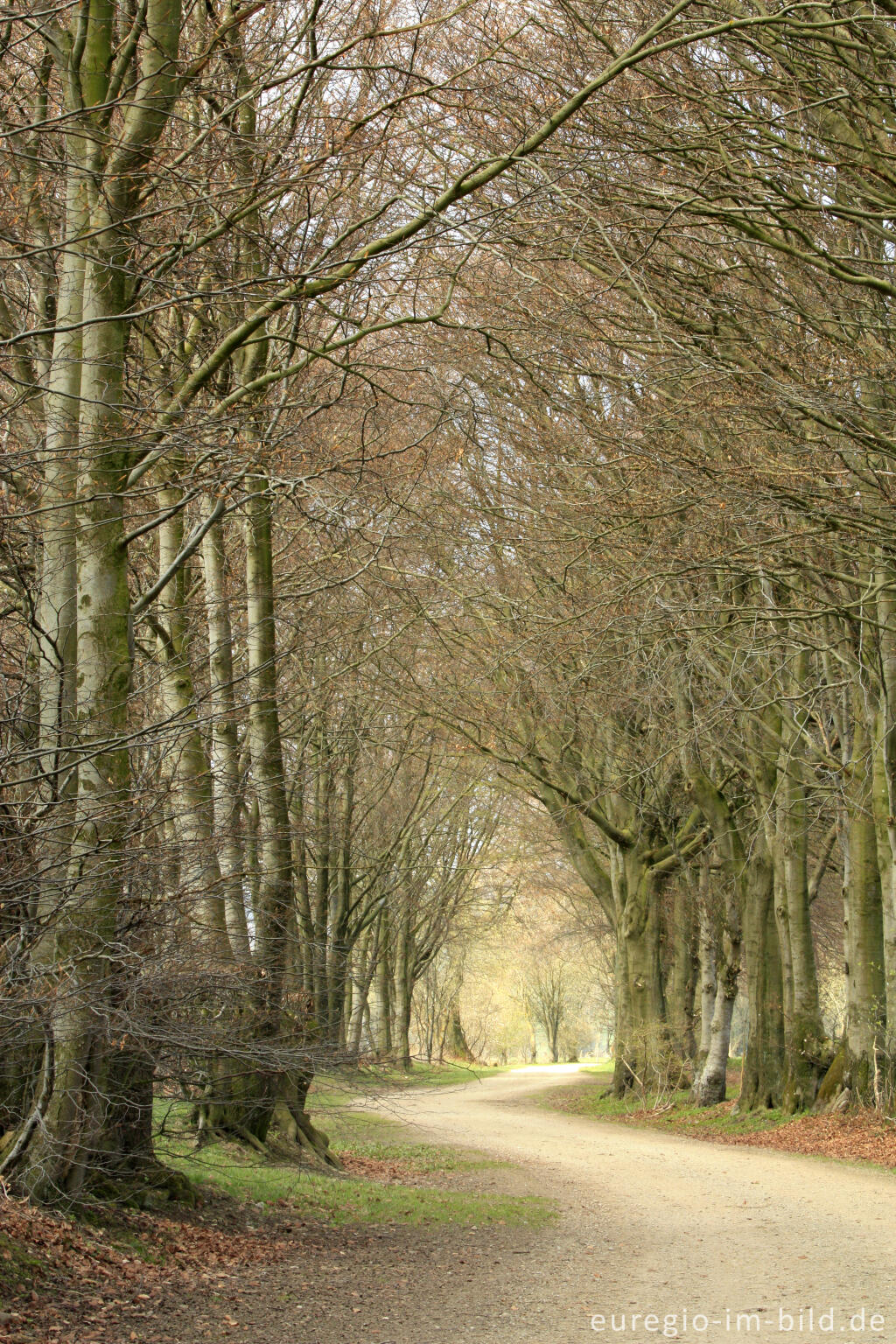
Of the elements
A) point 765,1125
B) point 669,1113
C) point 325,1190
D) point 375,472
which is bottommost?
point 669,1113

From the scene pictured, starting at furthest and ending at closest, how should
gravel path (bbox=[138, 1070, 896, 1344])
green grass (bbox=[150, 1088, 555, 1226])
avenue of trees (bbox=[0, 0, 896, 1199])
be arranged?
green grass (bbox=[150, 1088, 555, 1226]) < avenue of trees (bbox=[0, 0, 896, 1199]) < gravel path (bbox=[138, 1070, 896, 1344])

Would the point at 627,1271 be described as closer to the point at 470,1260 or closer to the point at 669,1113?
the point at 470,1260

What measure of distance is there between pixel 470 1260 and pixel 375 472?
5662mm

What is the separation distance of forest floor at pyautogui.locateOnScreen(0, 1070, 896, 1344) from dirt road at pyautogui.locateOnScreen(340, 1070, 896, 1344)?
24 millimetres

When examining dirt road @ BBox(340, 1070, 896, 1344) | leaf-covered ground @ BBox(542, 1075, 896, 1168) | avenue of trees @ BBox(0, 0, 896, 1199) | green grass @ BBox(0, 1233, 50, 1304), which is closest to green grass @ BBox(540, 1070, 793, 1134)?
leaf-covered ground @ BBox(542, 1075, 896, 1168)

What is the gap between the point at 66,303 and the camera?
755 cm

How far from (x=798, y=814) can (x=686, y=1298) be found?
10.9 metres

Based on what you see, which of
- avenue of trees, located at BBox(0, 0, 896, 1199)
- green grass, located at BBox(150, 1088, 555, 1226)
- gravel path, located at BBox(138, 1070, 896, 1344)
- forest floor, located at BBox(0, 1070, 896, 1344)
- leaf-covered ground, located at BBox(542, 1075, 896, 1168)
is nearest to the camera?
forest floor, located at BBox(0, 1070, 896, 1344)

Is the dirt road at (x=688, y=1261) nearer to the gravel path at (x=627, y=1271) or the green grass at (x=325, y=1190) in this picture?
the gravel path at (x=627, y=1271)

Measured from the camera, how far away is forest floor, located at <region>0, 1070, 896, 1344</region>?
18.7 feet

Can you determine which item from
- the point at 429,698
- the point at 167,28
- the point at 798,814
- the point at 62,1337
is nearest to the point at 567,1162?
the point at 798,814

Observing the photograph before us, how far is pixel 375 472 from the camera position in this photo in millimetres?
8547

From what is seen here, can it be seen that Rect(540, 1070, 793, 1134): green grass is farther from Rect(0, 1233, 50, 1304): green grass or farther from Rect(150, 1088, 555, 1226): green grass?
Rect(0, 1233, 50, 1304): green grass

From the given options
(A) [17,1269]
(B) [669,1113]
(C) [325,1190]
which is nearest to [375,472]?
(A) [17,1269]
